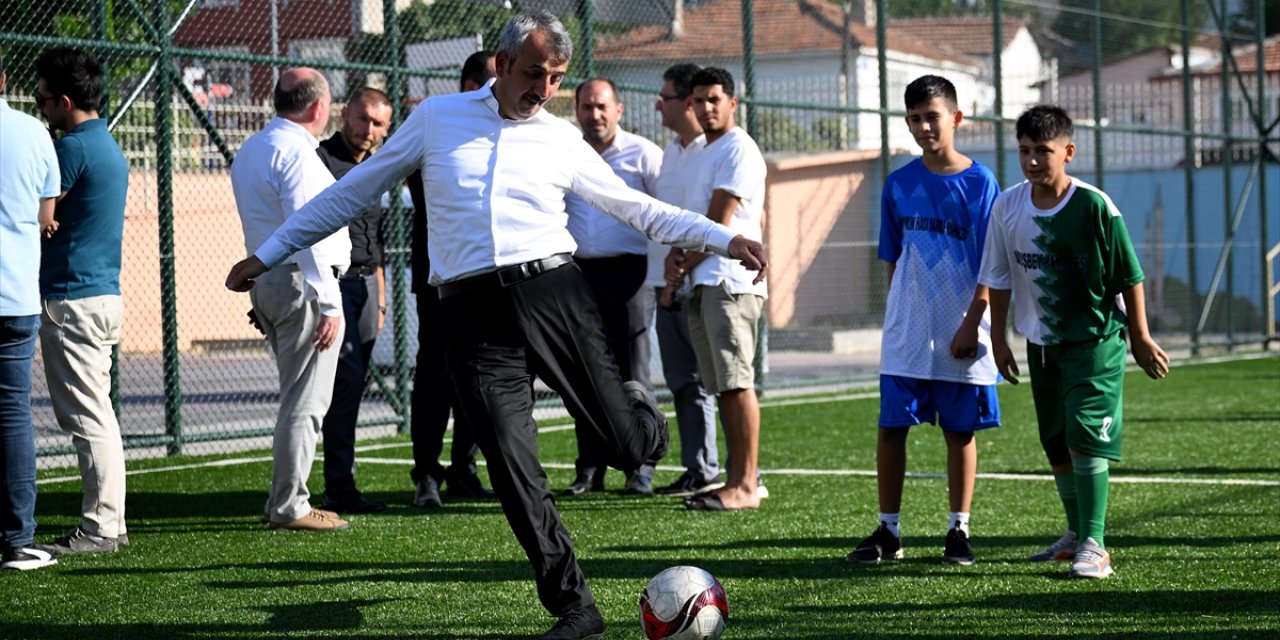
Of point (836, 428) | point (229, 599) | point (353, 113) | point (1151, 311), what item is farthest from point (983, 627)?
point (1151, 311)

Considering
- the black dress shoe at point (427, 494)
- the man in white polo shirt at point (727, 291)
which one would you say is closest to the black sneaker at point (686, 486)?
the man in white polo shirt at point (727, 291)

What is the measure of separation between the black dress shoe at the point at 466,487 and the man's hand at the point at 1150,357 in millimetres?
3464

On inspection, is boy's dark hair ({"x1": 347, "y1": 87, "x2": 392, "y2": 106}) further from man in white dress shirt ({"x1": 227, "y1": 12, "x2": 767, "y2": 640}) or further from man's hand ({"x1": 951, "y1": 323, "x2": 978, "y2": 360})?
man's hand ({"x1": 951, "y1": 323, "x2": 978, "y2": 360})

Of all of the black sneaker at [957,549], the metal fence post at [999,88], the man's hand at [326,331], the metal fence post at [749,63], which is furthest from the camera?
the metal fence post at [999,88]

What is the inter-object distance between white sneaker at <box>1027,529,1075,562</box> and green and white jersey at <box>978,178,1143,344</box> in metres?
0.80

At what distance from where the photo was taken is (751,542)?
641 centimetres

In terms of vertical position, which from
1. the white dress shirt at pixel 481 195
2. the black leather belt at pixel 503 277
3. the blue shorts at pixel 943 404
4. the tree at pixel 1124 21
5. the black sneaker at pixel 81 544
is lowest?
the black sneaker at pixel 81 544

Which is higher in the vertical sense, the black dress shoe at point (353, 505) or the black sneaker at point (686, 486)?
the black dress shoe at point (353, 505)

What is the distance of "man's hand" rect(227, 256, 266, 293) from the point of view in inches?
180

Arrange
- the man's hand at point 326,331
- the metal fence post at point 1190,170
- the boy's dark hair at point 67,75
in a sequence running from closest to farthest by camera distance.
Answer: the boy's dark hair at point 67,75
the man's hand at point 326,331
the metal fence post at point 1190,170

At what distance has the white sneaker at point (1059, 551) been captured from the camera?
19.4 ft

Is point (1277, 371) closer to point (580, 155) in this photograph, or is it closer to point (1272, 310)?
point (1272, 310)

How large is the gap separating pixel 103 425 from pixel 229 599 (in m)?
1.28

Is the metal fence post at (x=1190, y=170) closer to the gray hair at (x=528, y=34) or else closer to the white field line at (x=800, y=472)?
the white field line at (x=800, y=472)
